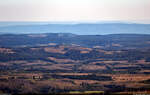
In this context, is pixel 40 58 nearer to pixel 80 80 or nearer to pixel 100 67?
pixel 100 67

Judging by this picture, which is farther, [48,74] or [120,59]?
[120,59]

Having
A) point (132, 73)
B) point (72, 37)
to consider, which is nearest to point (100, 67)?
point (132, 73)

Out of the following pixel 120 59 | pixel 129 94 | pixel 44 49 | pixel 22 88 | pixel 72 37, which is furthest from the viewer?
pixel 72 37

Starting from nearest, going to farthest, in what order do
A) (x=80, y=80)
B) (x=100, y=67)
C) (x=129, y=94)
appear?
(x=129, y=94)
(x=80, y=80)
(x=100, y=67)

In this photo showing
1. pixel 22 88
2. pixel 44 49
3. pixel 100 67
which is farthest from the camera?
pixel 44 49

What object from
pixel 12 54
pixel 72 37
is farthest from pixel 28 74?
pixel 72 37

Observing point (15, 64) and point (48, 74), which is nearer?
point (48, 74)

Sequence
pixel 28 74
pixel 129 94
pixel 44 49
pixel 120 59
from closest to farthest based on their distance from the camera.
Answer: pixel 129 94 < pixel 28 74 < pixel 120 59 < pixel 44 49

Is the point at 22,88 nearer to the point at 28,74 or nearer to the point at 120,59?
the point at 28,74
